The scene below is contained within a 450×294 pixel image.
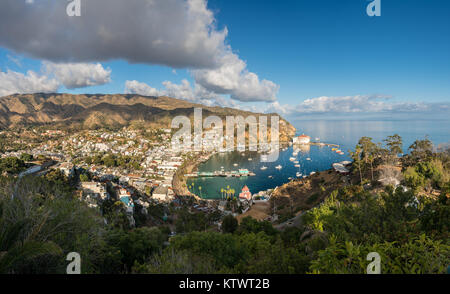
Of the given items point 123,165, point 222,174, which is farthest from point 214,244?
point 123,165

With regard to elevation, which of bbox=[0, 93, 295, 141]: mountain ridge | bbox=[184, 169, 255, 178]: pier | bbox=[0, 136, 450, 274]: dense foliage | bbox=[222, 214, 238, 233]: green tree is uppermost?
bbox=[0, 93, 295, 141]: mountain ridge

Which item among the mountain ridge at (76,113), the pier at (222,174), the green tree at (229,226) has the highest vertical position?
the mountain ridge at (76,113)

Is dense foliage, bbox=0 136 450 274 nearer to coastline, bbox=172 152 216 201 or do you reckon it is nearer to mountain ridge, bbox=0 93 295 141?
coastline, bbox=172 152 216 201

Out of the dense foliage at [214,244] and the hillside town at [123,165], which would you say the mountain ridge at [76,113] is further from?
the dense foliage at [214,244]

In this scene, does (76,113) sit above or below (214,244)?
above

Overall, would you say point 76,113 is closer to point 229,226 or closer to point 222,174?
point 222,174

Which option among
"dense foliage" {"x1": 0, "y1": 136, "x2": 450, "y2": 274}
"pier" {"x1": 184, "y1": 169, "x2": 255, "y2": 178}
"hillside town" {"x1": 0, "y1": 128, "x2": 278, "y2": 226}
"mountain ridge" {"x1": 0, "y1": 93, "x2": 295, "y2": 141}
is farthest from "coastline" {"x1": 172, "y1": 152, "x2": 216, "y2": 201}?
"mountain ridge" {"x1": 0, "y1": 93, "x2": 295, "y2": 141}

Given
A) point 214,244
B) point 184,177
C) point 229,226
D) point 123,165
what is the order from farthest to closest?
point 123,165 < point 184,177 < point 229,226 < point 214,244

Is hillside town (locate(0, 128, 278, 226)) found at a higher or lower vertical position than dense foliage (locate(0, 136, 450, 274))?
lower

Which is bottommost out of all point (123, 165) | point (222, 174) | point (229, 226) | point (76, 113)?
point (222, 174)

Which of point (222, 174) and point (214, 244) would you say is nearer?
point (214, 244)

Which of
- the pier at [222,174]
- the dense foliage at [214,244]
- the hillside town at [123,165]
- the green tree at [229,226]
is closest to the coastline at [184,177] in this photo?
the hillside town at [123,165]
